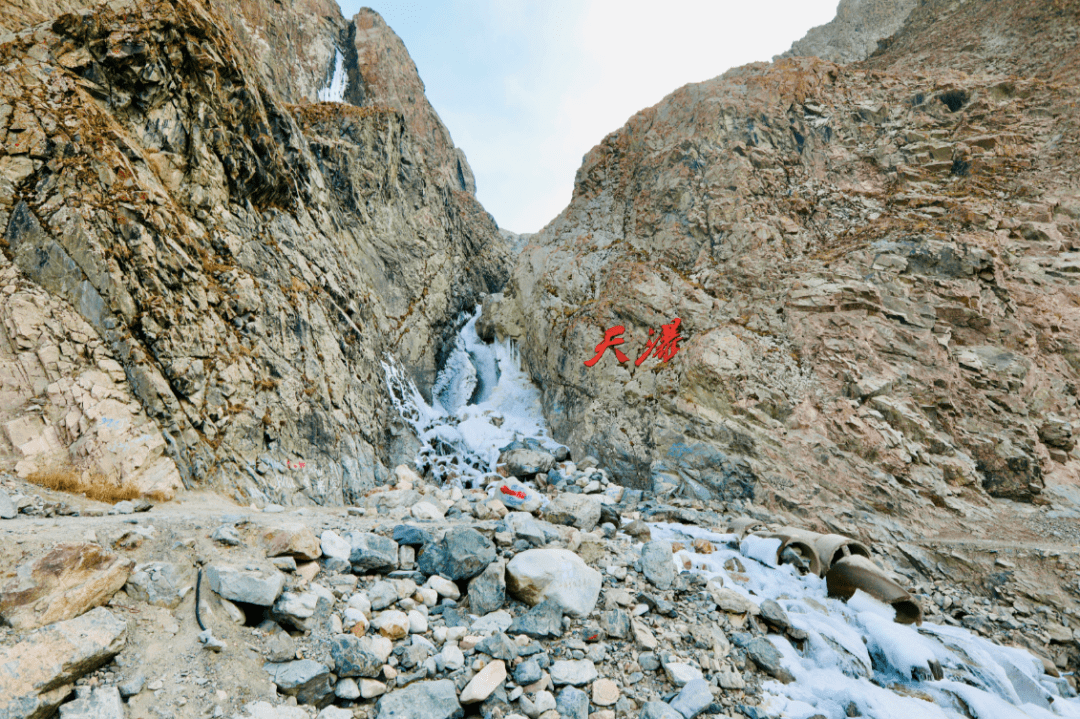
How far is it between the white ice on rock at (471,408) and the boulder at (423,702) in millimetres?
Answer: 12331

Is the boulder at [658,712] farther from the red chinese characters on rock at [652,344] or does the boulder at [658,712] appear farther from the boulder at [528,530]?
the red chinese characters on rock at [652,344]

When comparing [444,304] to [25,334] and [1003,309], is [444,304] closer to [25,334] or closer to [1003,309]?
[25,334]

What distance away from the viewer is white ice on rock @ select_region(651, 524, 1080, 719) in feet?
16.2

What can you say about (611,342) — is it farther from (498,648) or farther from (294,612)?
(294,612)

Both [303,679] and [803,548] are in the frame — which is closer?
[303,679]

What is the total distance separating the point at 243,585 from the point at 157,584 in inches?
26.1

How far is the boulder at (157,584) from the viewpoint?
12.4 ft

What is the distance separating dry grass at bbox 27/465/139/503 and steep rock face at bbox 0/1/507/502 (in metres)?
1.28

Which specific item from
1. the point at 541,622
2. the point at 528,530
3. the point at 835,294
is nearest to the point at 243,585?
the point at 541,622


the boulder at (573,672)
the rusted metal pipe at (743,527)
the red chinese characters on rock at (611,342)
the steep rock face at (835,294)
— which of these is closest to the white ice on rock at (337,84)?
the steep rock face at (835,294)

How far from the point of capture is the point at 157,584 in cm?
385

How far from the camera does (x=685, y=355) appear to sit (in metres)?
15.5

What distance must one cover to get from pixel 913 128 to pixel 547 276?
16365 millimetres

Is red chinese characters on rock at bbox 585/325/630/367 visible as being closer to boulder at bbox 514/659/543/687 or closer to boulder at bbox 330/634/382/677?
boulder at bbox 514/659/543/687
